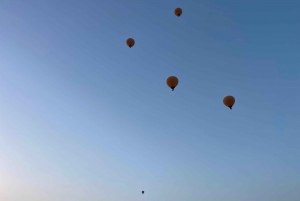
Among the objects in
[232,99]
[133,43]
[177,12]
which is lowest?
[232,99]

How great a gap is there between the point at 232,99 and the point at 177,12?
7.87 metres

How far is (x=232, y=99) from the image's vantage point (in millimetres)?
19484

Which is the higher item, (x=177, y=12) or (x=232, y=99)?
(x=177, y=12)

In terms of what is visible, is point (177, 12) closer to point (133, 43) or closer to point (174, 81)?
point (133, 43)

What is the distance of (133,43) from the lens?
2112cm

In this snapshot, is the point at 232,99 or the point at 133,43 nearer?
the point at 232,99

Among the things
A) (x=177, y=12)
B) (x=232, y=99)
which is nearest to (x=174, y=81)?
(x=232, y=99)

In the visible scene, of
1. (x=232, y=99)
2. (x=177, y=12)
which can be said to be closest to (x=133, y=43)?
(x=177, y=12)

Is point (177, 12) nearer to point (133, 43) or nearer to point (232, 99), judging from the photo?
point (133, 43)

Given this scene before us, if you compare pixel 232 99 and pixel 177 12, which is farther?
pixel 177 12

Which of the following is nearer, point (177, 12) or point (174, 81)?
point (174, 81)

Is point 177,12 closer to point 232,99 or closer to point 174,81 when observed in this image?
point 174,81

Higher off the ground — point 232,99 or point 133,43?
point 133,43

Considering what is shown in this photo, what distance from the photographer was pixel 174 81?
63.8ft
